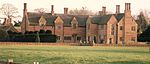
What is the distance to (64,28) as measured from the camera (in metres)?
112

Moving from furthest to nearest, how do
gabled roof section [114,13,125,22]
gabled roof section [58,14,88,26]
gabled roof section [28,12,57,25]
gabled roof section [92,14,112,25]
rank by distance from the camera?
gabled roof section [58,14,88,26]
gabled roof section [92,14,112,25]
gabled roof section [114,13,125,22]
gabled roof section [28,12,57,25]

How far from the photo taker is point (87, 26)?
4434 inches

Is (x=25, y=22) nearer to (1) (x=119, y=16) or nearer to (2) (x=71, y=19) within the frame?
(2) (x=71, y=19)

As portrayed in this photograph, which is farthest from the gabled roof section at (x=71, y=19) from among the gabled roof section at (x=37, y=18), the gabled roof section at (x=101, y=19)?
the gabled roof section at (x=37, y=18)

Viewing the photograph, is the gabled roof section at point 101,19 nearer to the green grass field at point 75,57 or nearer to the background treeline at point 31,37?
the background treeline at point 31,37

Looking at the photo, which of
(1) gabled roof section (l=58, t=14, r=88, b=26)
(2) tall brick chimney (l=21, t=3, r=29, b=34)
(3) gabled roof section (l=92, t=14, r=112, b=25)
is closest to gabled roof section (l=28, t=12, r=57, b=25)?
(2) tall brick chimney (l=21, t=3, r=29, b=34)

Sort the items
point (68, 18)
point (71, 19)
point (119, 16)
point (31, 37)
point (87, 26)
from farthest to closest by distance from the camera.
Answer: point (68, 18)
point (87, 26)
point (71, 19)
point (119, 16)
point (31, 37)

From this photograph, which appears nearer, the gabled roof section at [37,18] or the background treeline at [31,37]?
the background treeline at [31,37]

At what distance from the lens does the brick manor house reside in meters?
109

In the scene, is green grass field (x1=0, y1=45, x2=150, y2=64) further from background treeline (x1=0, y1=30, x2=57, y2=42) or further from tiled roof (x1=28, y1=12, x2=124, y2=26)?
tiled roof (x1=28, y1=12, x2=124, y2=26)

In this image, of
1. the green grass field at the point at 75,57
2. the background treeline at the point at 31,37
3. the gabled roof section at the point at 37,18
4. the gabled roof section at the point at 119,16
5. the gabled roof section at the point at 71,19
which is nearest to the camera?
the green grass field at the point at 75,57

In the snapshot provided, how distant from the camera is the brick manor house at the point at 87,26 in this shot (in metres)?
109

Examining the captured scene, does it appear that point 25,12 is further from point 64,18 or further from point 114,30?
point 114,30

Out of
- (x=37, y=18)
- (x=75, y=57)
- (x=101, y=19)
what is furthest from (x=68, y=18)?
(x=75, y=57)
